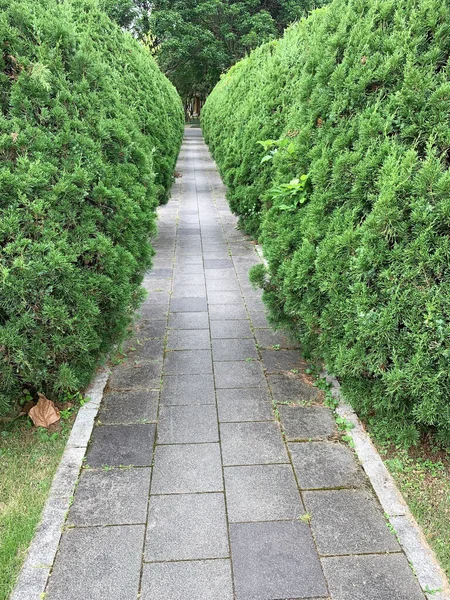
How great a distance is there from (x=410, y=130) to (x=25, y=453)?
114 inches

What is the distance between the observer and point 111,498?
2375 mm

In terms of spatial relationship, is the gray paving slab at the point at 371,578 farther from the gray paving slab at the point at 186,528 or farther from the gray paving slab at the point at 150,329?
the gray paving slab at the point at 150,329

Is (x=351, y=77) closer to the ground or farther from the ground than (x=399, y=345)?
farther from the ground

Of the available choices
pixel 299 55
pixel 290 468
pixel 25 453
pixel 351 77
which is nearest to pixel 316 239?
pixel 351 77

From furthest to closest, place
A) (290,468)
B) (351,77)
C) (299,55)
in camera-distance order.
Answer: (299,55) < (351,77) < (290,468)

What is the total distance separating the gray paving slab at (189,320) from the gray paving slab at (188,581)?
8.27 ft

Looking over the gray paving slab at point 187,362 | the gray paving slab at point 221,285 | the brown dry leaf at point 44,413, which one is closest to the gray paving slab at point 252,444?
the gray paving slab at point 187,362

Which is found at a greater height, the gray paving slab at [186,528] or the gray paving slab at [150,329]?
the gray paving slab at [186,528]

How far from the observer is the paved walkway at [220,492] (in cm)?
195

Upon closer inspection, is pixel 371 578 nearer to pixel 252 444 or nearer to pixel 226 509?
pixel 226 509

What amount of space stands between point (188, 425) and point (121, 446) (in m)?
0.45

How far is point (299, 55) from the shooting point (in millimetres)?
5262

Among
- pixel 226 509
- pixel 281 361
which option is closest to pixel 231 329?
pixel 281 361

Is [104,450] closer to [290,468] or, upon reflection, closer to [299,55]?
[290,468]
